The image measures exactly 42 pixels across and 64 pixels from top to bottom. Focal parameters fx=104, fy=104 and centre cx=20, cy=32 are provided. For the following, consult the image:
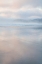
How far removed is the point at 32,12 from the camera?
1.23 meters

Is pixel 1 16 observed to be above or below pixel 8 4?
below

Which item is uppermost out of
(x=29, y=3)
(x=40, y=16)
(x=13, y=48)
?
(x=29, y=3)

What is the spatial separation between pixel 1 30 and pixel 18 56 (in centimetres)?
37

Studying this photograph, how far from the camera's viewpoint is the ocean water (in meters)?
1.18

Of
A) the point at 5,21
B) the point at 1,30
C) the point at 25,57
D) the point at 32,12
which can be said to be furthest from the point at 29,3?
the point at 25,57

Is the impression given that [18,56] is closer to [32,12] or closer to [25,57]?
[25,57]

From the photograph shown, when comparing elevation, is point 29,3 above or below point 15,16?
above

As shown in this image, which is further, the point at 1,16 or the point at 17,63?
the point at 1,16

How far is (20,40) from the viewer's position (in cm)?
124

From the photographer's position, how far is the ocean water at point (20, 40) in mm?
1177

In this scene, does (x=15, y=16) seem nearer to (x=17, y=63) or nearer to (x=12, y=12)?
(x=12, y=12)

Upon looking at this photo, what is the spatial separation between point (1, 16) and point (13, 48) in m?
0.40

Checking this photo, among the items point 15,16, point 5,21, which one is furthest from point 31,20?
point 5,21

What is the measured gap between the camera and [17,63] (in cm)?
113
